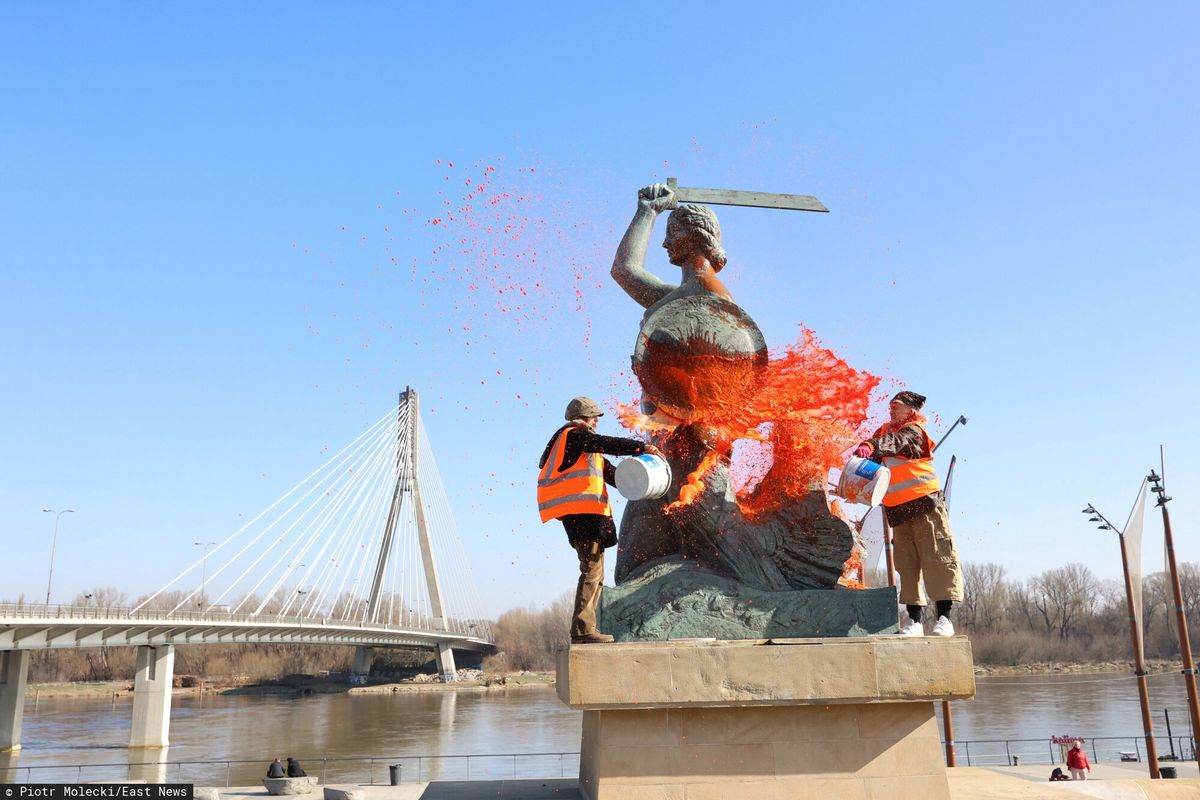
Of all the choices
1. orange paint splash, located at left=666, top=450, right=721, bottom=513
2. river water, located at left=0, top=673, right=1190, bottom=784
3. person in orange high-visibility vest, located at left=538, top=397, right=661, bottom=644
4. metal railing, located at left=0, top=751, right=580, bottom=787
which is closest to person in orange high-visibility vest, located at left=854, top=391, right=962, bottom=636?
orange paint splash, located at left=666, top=450, right=721, bottom=513

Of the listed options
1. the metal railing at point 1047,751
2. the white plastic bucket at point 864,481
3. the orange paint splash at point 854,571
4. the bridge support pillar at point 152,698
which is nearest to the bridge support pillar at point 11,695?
the bridge support pillar at point 152,698

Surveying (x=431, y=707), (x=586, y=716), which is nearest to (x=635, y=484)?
(x=586, y=716)

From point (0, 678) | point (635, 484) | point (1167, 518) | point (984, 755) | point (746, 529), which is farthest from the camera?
point (0, 678)

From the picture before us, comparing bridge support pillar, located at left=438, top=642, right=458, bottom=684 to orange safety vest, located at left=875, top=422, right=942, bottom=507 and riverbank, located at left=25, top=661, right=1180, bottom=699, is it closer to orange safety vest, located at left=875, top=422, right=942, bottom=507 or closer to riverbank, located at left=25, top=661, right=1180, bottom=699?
riverbank, located at left=25, top=661, right=1180, bottom=699

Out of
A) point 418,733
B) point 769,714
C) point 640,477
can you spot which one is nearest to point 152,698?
point 418,733

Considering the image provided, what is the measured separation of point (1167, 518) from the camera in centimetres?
1348

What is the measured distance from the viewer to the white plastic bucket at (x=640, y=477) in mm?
4930

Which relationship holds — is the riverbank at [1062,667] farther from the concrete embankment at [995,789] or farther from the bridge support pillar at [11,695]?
the concrete embankment at [995,789]

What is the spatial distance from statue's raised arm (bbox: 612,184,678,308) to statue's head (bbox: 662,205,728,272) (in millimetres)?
173

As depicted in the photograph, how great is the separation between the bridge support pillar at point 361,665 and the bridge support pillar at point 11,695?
25865 mm

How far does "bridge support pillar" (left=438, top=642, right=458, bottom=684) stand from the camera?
49469 mm

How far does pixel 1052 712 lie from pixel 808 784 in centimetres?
2679

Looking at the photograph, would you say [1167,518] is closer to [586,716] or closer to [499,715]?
[586,716]

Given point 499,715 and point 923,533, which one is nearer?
point 923,533
